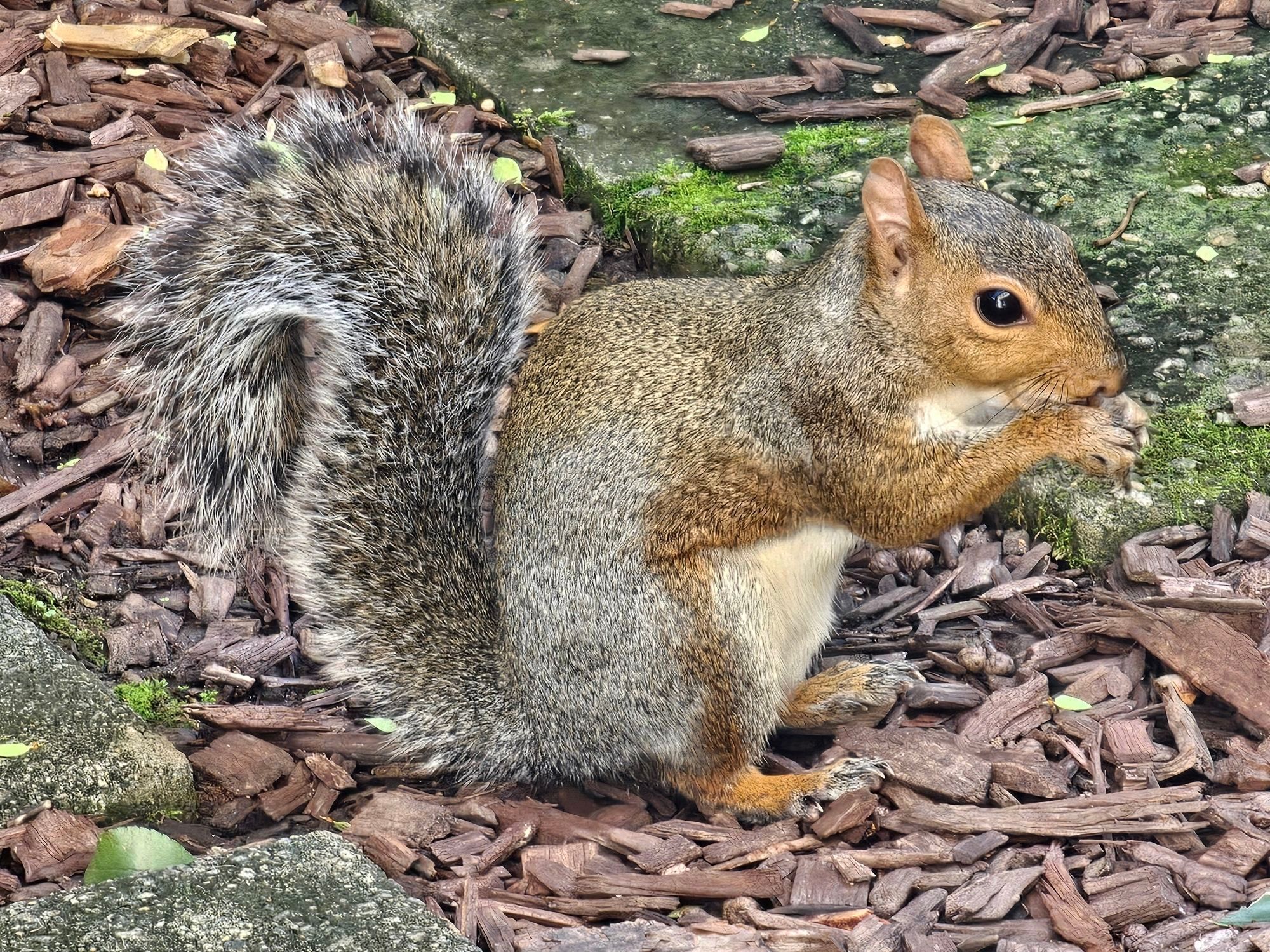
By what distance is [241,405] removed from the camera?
10.6 ft

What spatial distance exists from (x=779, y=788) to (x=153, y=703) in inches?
55.1

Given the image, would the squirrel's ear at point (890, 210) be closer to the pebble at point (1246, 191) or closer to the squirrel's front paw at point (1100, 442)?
the squirrel's front paw at point (1100, 442)

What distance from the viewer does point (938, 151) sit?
10.6 feet

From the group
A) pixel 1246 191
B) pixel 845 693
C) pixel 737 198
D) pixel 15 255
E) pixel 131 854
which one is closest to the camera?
pixel 131 854

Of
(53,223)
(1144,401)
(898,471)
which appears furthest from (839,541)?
(53,223)

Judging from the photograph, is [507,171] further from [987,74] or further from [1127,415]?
[1127,415]

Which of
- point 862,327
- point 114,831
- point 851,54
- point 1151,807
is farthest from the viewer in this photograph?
point 851,54

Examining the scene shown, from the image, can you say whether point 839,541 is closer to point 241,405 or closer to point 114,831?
point 241,405

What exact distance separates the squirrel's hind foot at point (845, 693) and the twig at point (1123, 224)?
155 centimetres

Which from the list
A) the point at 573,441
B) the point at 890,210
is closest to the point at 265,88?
the point at 573,441

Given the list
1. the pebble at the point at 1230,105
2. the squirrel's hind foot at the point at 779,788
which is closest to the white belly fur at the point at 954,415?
the squirrel's hind foot at the point at 779,788

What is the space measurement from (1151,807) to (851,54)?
3.23 metres

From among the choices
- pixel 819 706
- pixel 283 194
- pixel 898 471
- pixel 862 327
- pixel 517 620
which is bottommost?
pixel 819 706

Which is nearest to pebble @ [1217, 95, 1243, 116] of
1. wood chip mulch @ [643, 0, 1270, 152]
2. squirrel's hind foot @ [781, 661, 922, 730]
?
wood chip mulch @ [643, 0, 1270, 152]
